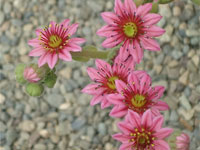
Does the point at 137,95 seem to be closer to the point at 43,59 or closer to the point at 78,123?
the point at 43,59

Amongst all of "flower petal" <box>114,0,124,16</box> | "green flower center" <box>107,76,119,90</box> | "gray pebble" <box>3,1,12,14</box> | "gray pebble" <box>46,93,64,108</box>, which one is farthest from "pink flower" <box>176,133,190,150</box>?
"gray pebble" <box>3,1,12,14</box>

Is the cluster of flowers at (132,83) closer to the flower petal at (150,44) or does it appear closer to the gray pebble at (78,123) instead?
the flower petal at (150,44)

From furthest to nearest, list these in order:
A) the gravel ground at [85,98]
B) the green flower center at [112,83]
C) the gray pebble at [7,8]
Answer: the gray pebble at [7,8]
the gravel ground at [85,98]
the green flower center at [112,83]

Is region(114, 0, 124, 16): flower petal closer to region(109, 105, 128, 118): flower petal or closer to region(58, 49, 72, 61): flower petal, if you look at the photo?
region(58, 49, 72, 61): flower petal

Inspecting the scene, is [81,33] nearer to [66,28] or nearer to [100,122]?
[100,122]

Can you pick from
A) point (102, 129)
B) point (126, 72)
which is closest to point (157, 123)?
point (126, 72)

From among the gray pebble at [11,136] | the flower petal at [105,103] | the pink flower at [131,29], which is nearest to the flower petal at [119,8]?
the pink flower at [131,29]

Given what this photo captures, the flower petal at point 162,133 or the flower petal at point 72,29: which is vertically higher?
the flower petal at point 72,29

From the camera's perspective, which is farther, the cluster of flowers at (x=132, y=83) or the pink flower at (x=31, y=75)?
the pink flower at (x=31, y=75)
